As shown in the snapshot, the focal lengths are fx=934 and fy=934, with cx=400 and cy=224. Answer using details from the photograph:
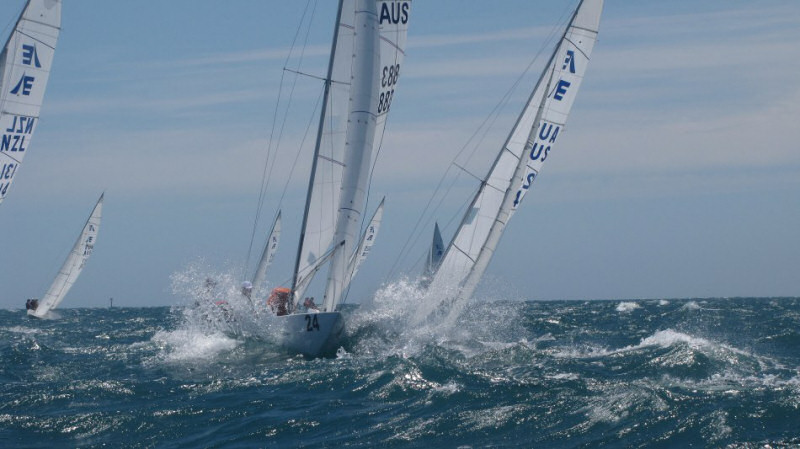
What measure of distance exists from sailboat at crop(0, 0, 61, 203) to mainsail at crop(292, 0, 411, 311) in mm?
6838

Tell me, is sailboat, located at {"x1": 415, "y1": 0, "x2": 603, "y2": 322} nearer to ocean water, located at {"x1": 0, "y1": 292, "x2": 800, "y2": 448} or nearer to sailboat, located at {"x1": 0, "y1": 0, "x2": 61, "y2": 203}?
ocean water, located at {"x1": 0, "y1": 292, "x2": 800, "y2": 448}

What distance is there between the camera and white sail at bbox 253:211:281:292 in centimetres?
3159

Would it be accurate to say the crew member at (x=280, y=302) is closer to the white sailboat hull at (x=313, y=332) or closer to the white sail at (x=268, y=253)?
the white sailboat hull at (x=313, y=332)

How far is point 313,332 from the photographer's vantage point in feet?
54.2

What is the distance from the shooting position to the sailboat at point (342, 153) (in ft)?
55.0

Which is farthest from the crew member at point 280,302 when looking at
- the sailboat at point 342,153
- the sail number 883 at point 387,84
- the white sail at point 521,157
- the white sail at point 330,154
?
the sail number 883 at point 387,84

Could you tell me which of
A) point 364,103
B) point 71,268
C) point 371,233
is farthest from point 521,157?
point 71,268

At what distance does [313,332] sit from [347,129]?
3749 millimetres

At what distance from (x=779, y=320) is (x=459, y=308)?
44.3 ft

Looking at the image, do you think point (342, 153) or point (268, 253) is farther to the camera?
point (268, 253)

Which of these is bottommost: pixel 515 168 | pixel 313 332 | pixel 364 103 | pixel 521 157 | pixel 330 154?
pixel 313 332

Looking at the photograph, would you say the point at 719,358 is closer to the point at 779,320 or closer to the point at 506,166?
the point at 506,166

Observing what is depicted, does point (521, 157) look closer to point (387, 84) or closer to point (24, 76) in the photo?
point (387, 84)

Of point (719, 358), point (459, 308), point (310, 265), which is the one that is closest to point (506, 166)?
point (459, 308)
